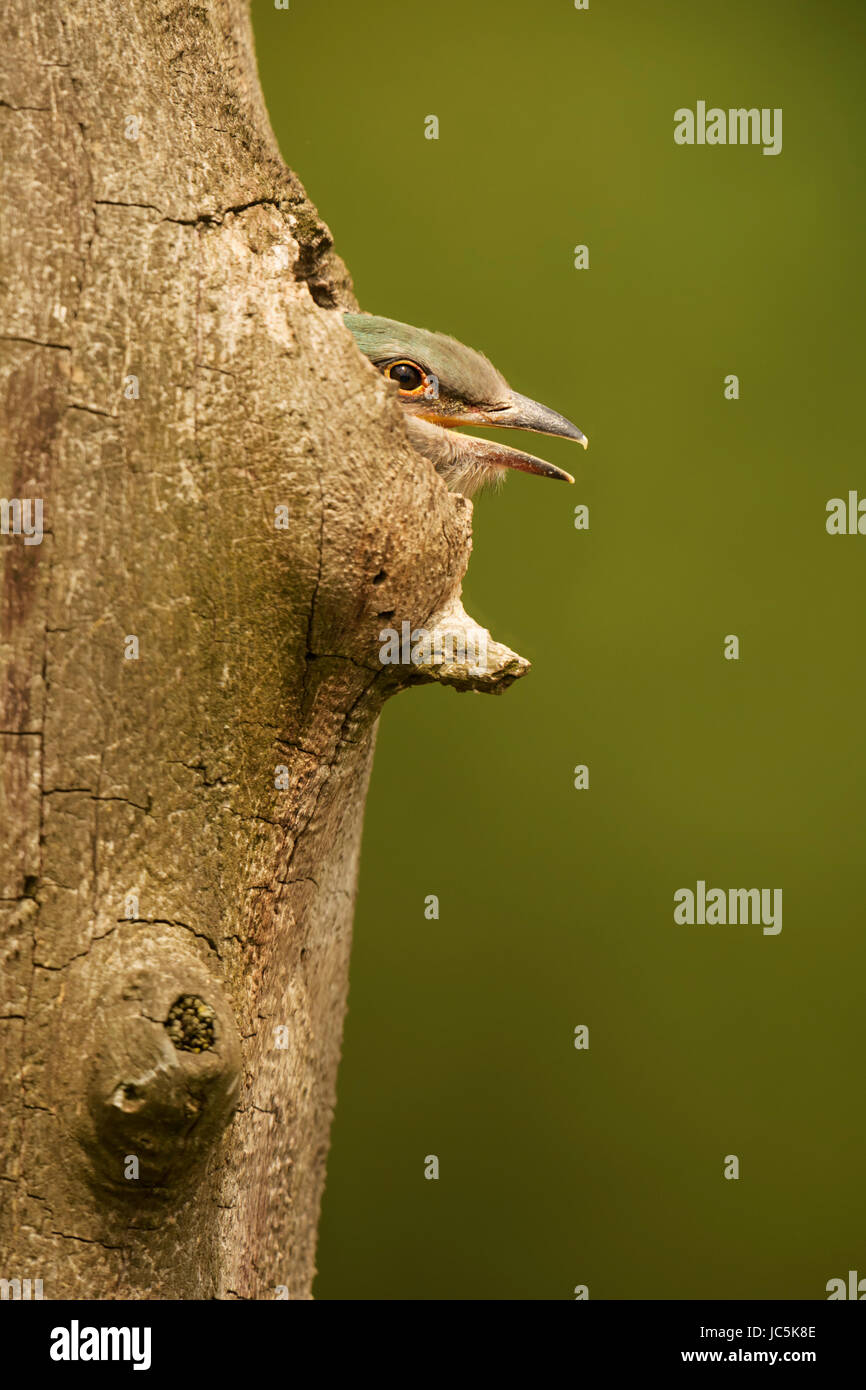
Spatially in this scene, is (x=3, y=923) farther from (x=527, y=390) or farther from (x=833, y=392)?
(x=833, y=392)

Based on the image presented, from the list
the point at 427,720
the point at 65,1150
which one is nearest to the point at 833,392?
the point at 427,720

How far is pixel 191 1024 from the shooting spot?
4.84ft

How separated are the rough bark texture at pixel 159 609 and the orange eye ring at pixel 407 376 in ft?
1.13

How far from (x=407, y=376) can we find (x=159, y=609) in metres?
0.76

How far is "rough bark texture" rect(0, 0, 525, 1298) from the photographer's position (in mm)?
1510

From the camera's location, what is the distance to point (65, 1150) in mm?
1508

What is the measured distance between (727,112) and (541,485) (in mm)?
1101

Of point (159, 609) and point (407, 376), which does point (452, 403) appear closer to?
point (407, 376)
